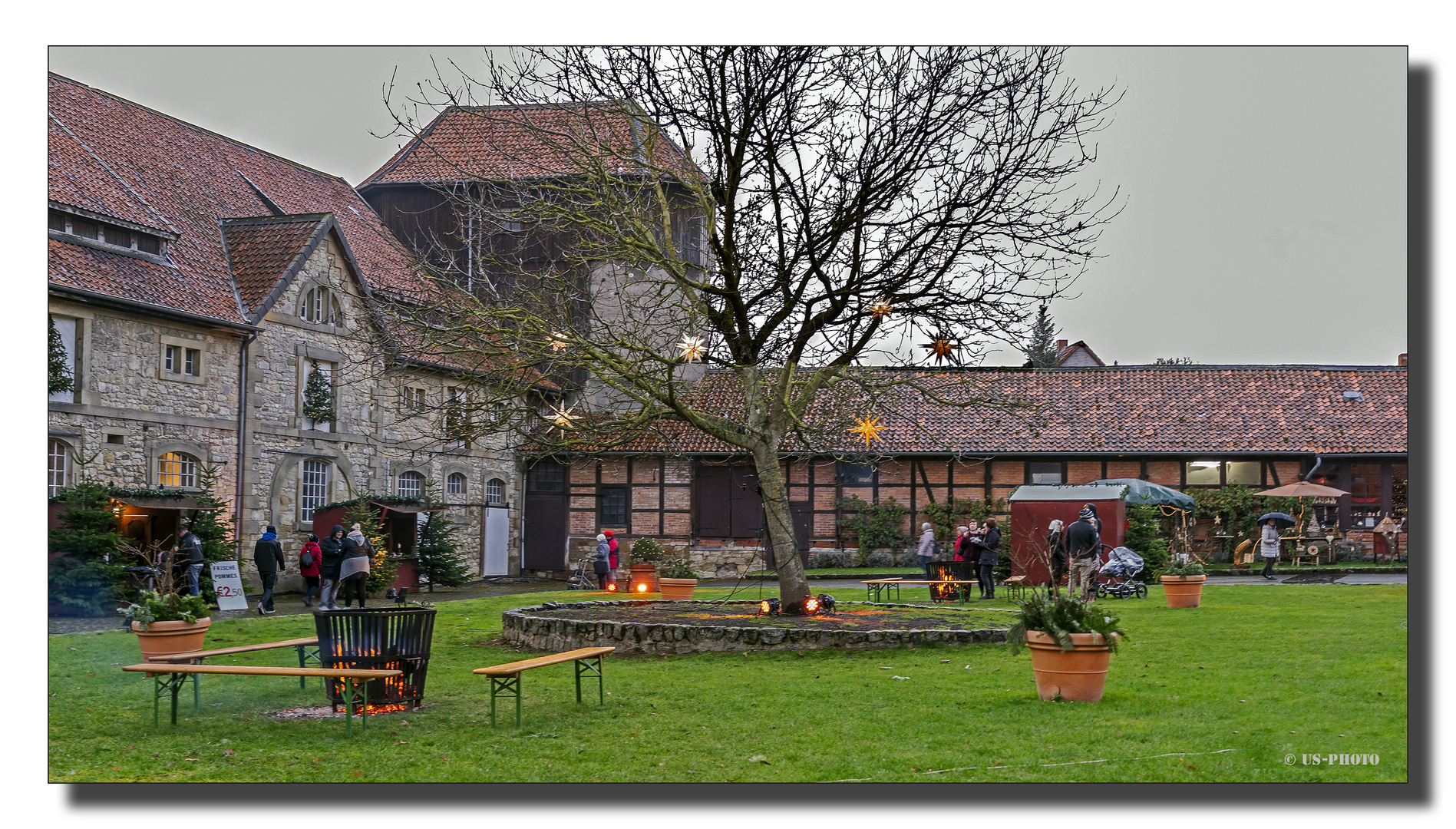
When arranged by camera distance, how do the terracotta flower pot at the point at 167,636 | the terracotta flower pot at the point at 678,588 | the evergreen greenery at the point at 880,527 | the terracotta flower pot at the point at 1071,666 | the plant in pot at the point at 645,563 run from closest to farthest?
the terracotta flower pot at the point at 1071,666, the terracotta flower pot at the point at 167,636, the terracotta flower pot at the point at 678,588, the plant in pot at the point at 645,563, the evergreen greenery at the point at 880,527

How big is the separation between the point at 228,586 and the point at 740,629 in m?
10.5

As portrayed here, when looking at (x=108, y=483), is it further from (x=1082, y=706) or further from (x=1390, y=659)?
(x=1390, y=659)

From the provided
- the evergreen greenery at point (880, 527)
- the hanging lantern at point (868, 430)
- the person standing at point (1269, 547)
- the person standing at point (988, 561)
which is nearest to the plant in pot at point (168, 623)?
the person standing at point (988, 561)

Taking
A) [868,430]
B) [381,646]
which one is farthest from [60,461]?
[868,430]

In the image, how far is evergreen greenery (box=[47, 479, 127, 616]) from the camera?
16.4 meters

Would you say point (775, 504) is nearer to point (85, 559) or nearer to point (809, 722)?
point (809, 722)

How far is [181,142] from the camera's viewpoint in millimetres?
23922

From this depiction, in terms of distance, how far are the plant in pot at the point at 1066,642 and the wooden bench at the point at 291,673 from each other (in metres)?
4.65

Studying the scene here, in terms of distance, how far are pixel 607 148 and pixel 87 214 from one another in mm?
10259

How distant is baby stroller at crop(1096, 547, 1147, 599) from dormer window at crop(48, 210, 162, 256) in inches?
636

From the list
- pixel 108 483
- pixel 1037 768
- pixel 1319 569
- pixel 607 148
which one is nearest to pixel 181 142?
pixel 108 483

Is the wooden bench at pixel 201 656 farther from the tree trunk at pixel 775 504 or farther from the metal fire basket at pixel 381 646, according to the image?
the tree trunk at pixel 775 504

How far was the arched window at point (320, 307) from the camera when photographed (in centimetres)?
2519

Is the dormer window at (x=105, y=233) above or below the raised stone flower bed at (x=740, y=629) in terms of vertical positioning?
above
